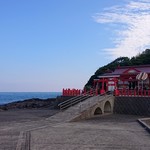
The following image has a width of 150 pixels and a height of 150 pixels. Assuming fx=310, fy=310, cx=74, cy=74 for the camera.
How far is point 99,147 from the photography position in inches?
450

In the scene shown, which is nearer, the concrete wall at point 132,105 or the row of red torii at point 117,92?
the concrete wall at point 132,105

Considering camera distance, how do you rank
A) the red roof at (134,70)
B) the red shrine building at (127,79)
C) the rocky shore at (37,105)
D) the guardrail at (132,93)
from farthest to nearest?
the red roof at (134,70)
the rocky shore at (37,105)
the red shrine building at (127,79)
the guardrail at (132,93)

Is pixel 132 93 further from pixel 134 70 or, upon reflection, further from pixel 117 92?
pixel 134 70

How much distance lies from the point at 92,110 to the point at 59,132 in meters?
9.53

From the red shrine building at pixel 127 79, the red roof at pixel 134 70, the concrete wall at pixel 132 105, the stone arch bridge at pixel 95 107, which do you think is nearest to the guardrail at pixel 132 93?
the concrete wall at pixel 132 105

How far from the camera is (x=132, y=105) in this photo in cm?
2703

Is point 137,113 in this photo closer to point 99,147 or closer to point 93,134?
point 93,134

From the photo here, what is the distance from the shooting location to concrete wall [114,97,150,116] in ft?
86.1

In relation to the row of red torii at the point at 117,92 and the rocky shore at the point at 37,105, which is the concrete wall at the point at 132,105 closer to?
the row of red torii at the point at 117,92

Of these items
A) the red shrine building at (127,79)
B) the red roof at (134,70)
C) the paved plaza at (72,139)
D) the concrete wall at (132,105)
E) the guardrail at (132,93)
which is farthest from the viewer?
the red roof at (134,70)

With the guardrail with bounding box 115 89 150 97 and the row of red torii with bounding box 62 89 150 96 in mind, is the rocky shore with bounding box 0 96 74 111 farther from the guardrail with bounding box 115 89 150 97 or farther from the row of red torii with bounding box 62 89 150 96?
the guardrail with bounding box 115 89 150 97

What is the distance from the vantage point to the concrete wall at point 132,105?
2625 cm

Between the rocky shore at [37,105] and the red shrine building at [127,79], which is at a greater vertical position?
the red shrine building at [127,79]

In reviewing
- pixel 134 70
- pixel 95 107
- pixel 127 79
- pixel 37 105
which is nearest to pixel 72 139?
pixel 95 107
